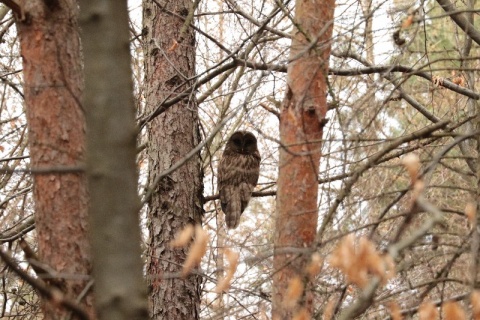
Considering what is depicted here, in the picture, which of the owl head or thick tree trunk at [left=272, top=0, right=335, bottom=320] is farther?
the owl head

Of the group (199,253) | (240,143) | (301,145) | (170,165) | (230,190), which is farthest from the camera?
(240,143)

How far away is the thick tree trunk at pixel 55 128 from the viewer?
3.56 meters

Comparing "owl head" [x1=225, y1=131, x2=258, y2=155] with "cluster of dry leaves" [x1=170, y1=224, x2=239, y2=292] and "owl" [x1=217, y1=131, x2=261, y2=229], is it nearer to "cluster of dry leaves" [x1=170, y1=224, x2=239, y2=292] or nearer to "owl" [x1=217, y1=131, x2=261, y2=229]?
"owl" [x1=217, y1=131, x2=261, y2=229]

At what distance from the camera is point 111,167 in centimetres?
198

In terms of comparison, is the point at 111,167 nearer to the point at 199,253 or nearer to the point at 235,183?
the point at 199,253

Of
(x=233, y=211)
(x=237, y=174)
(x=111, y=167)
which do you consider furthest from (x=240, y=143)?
(x=111, y=167)

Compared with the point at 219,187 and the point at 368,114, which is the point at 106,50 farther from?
the point at 219,187

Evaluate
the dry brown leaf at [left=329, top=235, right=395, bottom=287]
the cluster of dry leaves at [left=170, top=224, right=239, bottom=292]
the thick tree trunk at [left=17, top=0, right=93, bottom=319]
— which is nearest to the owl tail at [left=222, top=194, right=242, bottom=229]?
the thick tree trunk at [left=17, top=0, right=93, bottom=319]

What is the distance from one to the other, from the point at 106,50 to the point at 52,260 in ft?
5.94

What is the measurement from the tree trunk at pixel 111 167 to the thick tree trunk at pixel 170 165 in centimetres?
350

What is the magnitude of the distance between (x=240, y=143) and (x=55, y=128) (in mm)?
4575

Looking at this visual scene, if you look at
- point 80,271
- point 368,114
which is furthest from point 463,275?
point 80,271

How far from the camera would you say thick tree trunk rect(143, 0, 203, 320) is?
5.68 m

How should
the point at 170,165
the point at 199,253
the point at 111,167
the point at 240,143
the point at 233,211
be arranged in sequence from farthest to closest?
the point at 240,143
the point at 233,211
the point at 170,165
the point at 199,253
the point at 111,167
